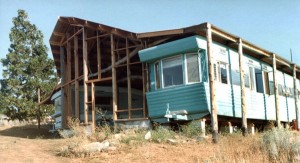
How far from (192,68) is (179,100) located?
1.49 m

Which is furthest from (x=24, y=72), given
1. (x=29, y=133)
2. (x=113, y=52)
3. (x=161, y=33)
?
(x=161, y=33)

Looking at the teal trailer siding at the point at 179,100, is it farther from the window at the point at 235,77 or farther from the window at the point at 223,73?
the window at the point at 235,77

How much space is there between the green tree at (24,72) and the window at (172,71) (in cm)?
1957

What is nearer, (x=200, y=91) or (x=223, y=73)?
(x=200, y=91)

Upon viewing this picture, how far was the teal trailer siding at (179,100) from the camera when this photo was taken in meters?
14.5

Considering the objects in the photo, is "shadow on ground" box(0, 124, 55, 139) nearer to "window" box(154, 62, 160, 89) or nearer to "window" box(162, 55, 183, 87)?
"window" box(154, 62, 160, 89)

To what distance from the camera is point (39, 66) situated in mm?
33312

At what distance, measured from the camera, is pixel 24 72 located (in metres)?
33.0

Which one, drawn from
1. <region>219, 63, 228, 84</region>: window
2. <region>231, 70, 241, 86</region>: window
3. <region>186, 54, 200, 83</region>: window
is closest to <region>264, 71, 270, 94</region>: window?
<region>231, 70, 241, 86</region>: window

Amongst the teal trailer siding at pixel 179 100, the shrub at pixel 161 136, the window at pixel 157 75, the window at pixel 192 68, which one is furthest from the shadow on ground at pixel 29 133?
the window at pixel 192 68

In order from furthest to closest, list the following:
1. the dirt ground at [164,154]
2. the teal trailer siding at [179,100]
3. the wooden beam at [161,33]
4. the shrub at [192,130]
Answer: the wooden beam at [161,33]
the teal trailer siding at [179,100]
the shrub at [192,130]
the dirt ground at [164,154]

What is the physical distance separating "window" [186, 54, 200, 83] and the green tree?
2069 centimetres

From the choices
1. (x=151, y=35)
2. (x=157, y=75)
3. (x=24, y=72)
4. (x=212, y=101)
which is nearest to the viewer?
(x=212, y=101)

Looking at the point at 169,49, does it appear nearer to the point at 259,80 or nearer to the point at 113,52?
the point at 113,52
